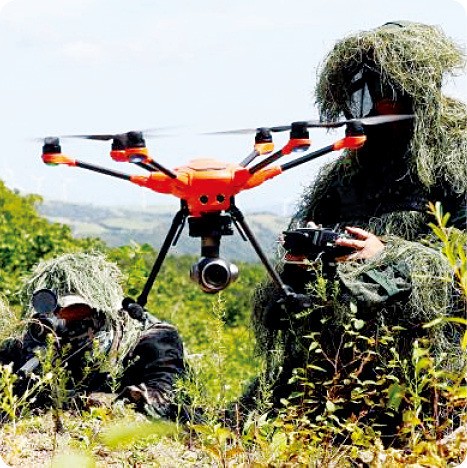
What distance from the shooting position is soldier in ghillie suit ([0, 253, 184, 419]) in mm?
3832

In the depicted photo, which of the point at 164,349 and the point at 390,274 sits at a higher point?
the point at 390,274

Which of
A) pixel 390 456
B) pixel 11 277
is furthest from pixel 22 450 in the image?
pixel 11 277

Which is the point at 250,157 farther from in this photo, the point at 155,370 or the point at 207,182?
the point at 155,370

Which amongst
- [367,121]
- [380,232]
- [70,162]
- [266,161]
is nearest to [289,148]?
[266,161]

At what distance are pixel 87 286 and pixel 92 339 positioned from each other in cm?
22

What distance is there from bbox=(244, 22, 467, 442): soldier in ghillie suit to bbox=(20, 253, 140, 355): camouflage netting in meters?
0.57

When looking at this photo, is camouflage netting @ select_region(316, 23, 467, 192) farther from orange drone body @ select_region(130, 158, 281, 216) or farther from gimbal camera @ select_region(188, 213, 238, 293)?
gimbal camera @ select_region(188, 213, 238, 293)

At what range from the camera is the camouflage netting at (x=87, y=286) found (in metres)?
3.99

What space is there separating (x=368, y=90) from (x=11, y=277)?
4.60m

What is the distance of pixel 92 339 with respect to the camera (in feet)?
12.9

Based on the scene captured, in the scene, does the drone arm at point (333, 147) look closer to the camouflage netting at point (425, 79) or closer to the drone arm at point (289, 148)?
the drone arm at point (289, 148)

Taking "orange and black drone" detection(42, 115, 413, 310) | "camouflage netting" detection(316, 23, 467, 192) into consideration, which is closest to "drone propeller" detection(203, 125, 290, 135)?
"orange and black drone" detection(42, 115, 413, 310)

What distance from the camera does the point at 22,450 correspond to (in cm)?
326

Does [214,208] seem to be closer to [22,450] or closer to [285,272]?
[285,272]
